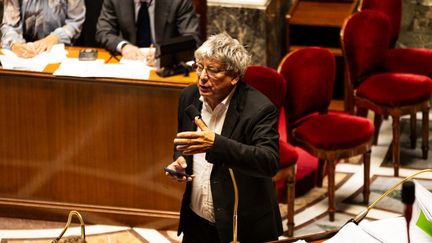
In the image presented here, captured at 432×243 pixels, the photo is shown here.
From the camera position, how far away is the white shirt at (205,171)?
3785 millimetres

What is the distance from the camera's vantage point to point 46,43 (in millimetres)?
5840

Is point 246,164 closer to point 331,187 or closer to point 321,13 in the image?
point 331,187

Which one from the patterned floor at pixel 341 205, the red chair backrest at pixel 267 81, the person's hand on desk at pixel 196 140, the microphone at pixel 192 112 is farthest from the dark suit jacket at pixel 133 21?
the person's hand on desk at pixel 196 140

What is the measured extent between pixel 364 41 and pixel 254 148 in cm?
319

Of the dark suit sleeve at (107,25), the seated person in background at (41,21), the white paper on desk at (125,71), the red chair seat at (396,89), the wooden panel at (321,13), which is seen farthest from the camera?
the wooden panel at (321,13)

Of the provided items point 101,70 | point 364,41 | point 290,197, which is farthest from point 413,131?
point 101,70

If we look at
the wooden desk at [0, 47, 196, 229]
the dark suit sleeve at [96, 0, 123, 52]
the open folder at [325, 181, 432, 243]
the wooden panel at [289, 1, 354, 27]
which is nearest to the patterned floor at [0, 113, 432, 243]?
the wooden desk at [0, 47, 196, 229]

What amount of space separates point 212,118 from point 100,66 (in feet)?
6.31

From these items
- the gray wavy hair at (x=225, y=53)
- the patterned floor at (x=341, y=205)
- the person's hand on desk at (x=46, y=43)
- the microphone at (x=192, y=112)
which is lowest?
the patterned floor at (x=341, y=205)

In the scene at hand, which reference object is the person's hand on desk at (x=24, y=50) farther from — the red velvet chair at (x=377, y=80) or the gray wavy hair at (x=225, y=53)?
the gray wavy hair at (x=225, y=53)

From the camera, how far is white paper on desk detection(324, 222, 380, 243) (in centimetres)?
345

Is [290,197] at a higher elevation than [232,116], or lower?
lower

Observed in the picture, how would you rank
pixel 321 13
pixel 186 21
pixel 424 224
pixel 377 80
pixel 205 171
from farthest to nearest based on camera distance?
pixel 321 13 → pixel 377 80 → pixel 186 21 → pixel 205 171 → pixel 424 224

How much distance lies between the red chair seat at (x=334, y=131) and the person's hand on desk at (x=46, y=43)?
1631mm
